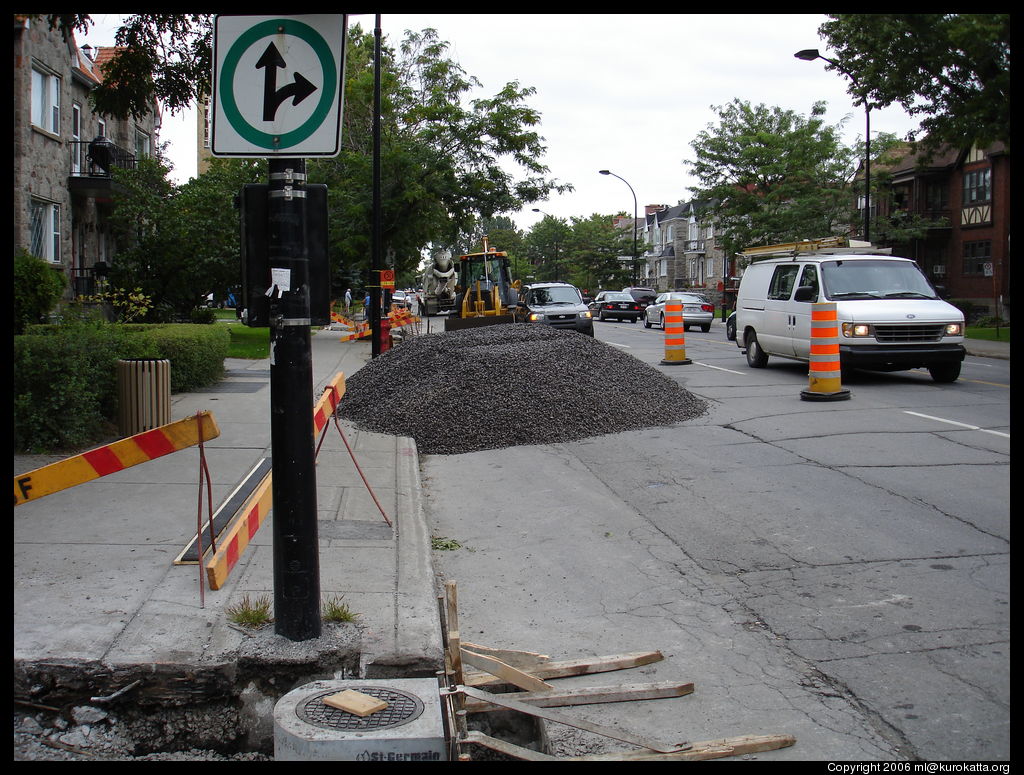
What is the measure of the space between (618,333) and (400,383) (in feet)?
65.9

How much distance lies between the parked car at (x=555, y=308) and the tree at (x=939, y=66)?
9593 millimetres

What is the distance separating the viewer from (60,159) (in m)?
23.5

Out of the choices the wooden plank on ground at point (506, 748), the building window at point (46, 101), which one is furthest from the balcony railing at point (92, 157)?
the wooden plank on ground at point (506, 748)

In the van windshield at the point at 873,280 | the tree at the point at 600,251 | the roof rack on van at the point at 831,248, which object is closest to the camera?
the van windshield at the point at 873,280

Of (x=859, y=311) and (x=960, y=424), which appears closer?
(x=960, y=424)

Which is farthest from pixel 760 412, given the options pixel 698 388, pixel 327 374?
pixel 327 374

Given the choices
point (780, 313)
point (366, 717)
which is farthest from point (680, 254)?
point (366, 717)

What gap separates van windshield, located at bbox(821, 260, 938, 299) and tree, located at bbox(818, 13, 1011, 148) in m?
6.82

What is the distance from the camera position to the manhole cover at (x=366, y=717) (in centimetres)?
359

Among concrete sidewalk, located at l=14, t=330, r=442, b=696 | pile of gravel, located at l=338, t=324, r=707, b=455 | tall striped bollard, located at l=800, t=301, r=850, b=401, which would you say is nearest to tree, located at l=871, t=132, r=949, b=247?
tall striped bollard, located at l=800, t=301, r=850, b=401

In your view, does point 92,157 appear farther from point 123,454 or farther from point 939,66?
point 123,454

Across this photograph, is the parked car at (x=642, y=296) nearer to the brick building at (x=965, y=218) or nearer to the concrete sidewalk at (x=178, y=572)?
the brick building at (x=965, y=218)

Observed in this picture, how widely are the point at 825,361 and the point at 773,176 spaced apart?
39.6m
